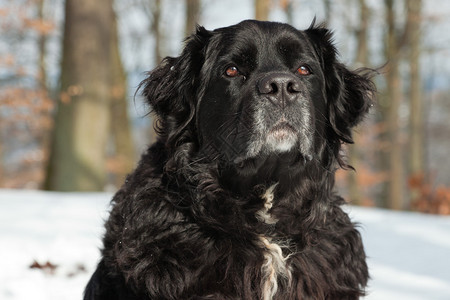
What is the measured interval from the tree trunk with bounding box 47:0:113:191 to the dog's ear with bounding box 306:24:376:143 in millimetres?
7298

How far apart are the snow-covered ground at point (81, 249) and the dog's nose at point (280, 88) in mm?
1261

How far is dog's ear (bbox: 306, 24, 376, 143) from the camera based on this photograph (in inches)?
142

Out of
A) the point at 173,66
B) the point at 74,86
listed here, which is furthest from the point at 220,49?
the point at 74,86

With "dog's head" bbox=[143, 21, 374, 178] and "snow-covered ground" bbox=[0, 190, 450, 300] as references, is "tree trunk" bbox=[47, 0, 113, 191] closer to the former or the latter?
"snow-covered ground" bbox=[0, 190, 450, 300]

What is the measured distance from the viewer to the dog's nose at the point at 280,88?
9.89 ft

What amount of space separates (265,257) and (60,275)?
7.84ft

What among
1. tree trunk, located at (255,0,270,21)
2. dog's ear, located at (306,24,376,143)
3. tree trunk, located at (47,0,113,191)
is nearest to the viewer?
dog's ear, located at (306,24,376,143)

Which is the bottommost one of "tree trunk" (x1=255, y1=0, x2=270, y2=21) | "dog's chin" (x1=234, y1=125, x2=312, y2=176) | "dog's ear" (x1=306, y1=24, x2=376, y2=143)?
"dog's chin" (x1=234, y1=125, x2=312, y2=176)

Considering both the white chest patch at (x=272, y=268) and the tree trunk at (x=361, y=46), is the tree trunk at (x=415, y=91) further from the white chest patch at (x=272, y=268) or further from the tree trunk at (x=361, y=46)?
the white chest patch at (x=272, y=268)

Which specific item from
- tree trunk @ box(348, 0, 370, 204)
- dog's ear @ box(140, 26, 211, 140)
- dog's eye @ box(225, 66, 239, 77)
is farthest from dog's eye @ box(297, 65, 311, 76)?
Result: tree trunk @ box(348, 0, 370, 204)

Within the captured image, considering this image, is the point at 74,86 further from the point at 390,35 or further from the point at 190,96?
the point at 390,35

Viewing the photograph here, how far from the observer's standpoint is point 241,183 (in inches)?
133

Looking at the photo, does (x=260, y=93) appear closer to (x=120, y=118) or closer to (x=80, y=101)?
(x=80, y=101)

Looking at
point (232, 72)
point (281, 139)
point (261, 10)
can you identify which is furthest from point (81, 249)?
point (261, 10)
